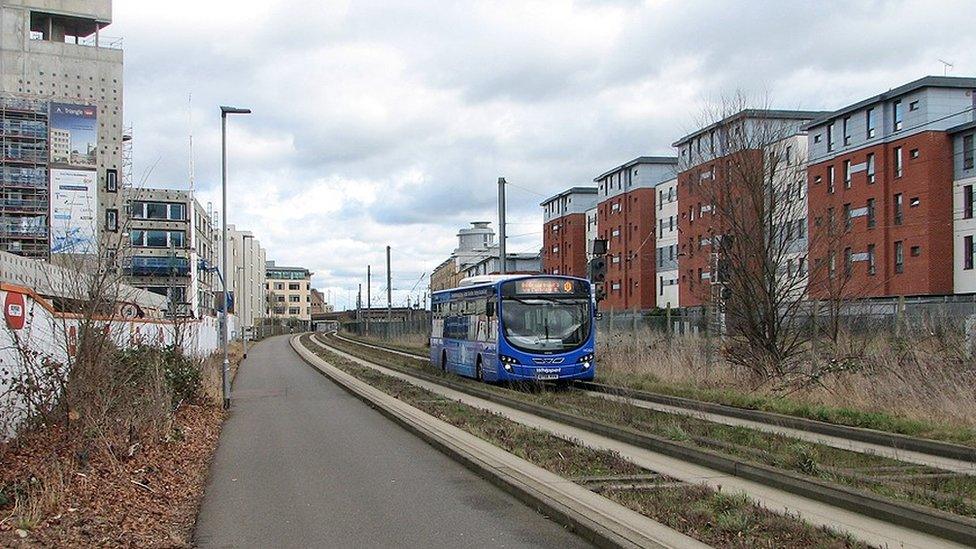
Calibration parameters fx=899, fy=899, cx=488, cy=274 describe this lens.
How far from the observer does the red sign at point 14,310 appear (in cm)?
1009

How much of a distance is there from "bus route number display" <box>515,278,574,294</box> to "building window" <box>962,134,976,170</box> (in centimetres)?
3345

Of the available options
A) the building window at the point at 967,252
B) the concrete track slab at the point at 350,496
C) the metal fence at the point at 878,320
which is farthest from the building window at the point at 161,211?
the concrete track slab at the point at 350,496

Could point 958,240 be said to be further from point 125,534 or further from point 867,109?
point 125,534

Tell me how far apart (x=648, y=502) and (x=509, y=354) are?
15133mm

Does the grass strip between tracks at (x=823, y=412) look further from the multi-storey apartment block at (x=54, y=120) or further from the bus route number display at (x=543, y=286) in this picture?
the multi-storey apartment block at (x=54, y=120)

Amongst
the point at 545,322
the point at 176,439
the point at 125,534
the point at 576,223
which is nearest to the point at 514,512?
the point at 125,534

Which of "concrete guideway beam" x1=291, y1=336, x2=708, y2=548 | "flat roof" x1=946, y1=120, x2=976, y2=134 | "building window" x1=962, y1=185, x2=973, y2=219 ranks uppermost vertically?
"flat roof" x1=946, y1=120, x2=976, y2=134

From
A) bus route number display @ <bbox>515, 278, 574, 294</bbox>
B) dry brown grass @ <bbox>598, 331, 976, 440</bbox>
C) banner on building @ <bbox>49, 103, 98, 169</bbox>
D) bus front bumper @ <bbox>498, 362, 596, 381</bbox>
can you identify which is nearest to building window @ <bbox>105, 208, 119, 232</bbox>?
bus route number display @ <bbox>515, 278, 574, 294</bbox>

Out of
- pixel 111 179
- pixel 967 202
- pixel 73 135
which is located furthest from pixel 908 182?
pixel 111 179

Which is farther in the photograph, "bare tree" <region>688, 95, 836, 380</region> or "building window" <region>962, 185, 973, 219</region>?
"building window" <region>962, 185, 973, 219</region>

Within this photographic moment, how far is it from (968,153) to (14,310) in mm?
49186

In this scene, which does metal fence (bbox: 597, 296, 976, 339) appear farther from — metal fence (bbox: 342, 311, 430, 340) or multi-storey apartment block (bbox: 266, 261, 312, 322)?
multi-storey apartment block (bbox: 266, 261, 312, 322)

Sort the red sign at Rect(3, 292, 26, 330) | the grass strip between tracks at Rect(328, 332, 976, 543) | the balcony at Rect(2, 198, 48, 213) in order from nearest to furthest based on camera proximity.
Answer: the grass strip between tracks at Rect(328, 332, 976, 543), the red sign at Rect(3, 292, 26, 330), the balcony at Rect(2, 198, 48, 213)

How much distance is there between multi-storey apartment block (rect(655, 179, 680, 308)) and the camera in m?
73.2
